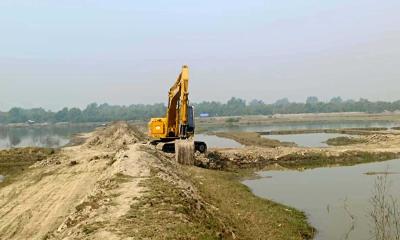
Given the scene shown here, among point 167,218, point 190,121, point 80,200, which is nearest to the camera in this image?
point 167,218

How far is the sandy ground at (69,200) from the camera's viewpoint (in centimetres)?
1242

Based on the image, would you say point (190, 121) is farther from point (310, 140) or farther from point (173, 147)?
point (310, 140)

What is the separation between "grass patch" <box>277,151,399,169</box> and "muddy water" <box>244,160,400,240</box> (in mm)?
2295

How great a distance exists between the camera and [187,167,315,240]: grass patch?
556 inches

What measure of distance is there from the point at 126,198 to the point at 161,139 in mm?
19847

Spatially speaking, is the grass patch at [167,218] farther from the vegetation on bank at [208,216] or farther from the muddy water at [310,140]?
the muddy water at [310,140]

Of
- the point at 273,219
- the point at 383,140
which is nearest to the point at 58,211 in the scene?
the point at 273,219

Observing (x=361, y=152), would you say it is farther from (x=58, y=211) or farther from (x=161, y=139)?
(x=58, y=211)

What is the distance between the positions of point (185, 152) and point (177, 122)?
13.3ft

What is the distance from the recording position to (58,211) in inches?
663

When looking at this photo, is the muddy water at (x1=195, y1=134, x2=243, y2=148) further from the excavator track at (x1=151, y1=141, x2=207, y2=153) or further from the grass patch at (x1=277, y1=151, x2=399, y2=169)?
the excavator track at (x1=151, y1=141, x2=207, y2=153)

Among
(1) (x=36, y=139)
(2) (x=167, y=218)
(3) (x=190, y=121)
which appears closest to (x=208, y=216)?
(2) (x=167, y=218)

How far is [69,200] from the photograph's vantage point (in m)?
18.6

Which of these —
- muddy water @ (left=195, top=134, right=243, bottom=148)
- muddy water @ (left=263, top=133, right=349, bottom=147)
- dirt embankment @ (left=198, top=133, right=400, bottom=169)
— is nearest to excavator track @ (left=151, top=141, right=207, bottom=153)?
dirt embankment @ (left=198, top=133, right=400, bottom=169)
